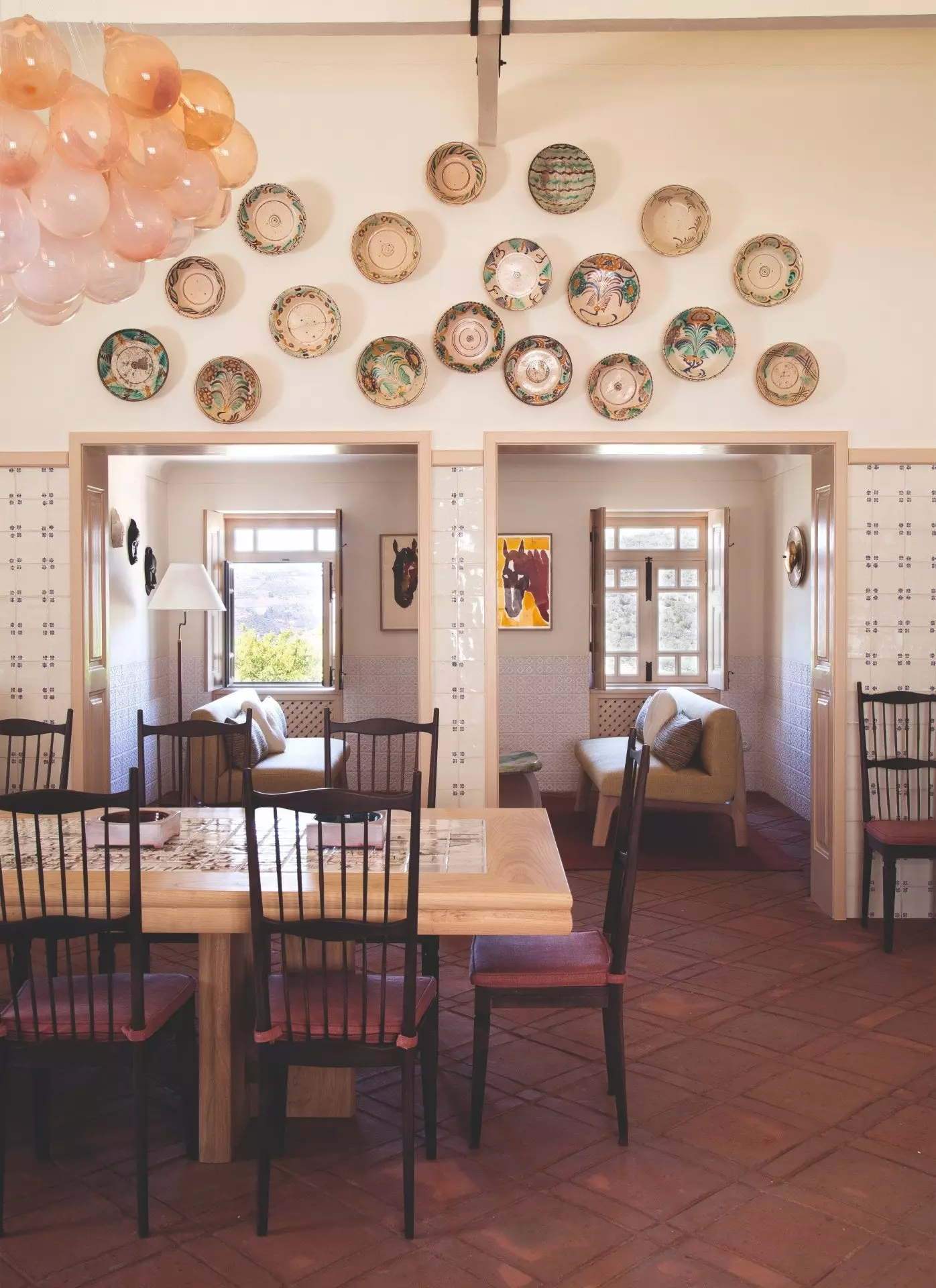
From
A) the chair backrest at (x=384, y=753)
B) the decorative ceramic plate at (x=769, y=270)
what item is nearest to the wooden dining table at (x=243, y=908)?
the chair backrest at (x=384, y=753)

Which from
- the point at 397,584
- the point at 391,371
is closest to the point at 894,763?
the point at 391,371

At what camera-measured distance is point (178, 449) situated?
504cm

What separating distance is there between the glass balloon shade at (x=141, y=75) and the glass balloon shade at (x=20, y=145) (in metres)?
0.19

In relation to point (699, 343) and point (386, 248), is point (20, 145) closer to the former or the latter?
point (386, 248)

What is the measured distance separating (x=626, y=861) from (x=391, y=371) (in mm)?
2769

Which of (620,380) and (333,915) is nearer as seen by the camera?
(333,915)

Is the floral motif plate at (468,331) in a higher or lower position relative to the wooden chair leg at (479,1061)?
higher

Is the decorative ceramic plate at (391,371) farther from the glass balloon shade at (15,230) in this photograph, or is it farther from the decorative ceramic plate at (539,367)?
the glass balloon shade at (15,230)

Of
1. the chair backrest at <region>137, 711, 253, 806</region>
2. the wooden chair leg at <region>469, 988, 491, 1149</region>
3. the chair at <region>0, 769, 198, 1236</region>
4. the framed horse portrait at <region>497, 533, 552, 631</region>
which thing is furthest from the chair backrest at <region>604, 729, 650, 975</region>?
the framed horse portrait at <region>497, 533, 552, 631</region>

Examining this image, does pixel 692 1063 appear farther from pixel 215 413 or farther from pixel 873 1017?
pixel 215 413

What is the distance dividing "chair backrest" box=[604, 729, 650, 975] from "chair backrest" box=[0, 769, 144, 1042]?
1.28m

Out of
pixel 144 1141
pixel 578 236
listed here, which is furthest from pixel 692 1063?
pixel 578 236

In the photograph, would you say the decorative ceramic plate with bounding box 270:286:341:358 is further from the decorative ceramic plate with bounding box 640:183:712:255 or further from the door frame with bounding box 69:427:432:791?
the decorative ceramic plate with bounding box 640:183:712:255

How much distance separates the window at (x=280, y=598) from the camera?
29.0 ft
